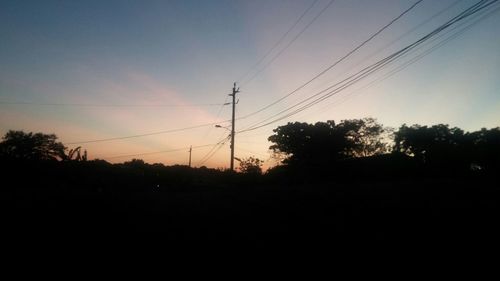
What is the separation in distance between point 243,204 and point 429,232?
344 inches

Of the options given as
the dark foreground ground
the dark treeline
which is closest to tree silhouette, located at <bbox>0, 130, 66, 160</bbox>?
the dark treeline

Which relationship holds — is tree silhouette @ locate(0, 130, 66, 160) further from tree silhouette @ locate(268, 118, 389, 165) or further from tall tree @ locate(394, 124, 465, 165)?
tall tree @ locate(394, 124, 465, 165)

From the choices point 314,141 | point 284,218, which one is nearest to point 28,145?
point 314,141

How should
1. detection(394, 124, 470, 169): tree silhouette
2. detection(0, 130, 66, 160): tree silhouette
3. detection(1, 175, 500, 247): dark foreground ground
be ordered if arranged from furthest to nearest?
detection(0, 130, 66, 160): tree silhouette
detection(394, 124, 470, 169): tree silhouette
detection(1, 175, 500, 247): dark foreground ground

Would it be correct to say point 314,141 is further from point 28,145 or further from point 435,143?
point 28,145

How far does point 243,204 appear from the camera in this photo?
15.5m

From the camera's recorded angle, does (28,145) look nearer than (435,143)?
No

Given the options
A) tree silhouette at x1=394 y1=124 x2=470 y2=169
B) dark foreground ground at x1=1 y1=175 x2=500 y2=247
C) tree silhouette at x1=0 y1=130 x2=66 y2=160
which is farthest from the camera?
tree silhouette at x1=0 y1=130 x2=66 y2=160

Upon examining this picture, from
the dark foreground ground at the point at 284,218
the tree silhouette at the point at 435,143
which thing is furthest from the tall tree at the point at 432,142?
the dark foreground ground at the point at 284,218

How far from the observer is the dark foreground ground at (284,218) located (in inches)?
347

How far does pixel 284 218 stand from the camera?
11.5 metres

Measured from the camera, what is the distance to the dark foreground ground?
28.9 ft

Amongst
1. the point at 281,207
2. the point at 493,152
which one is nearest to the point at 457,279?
the point at 281,207

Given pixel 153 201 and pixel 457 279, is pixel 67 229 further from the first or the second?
pixel 457 279
